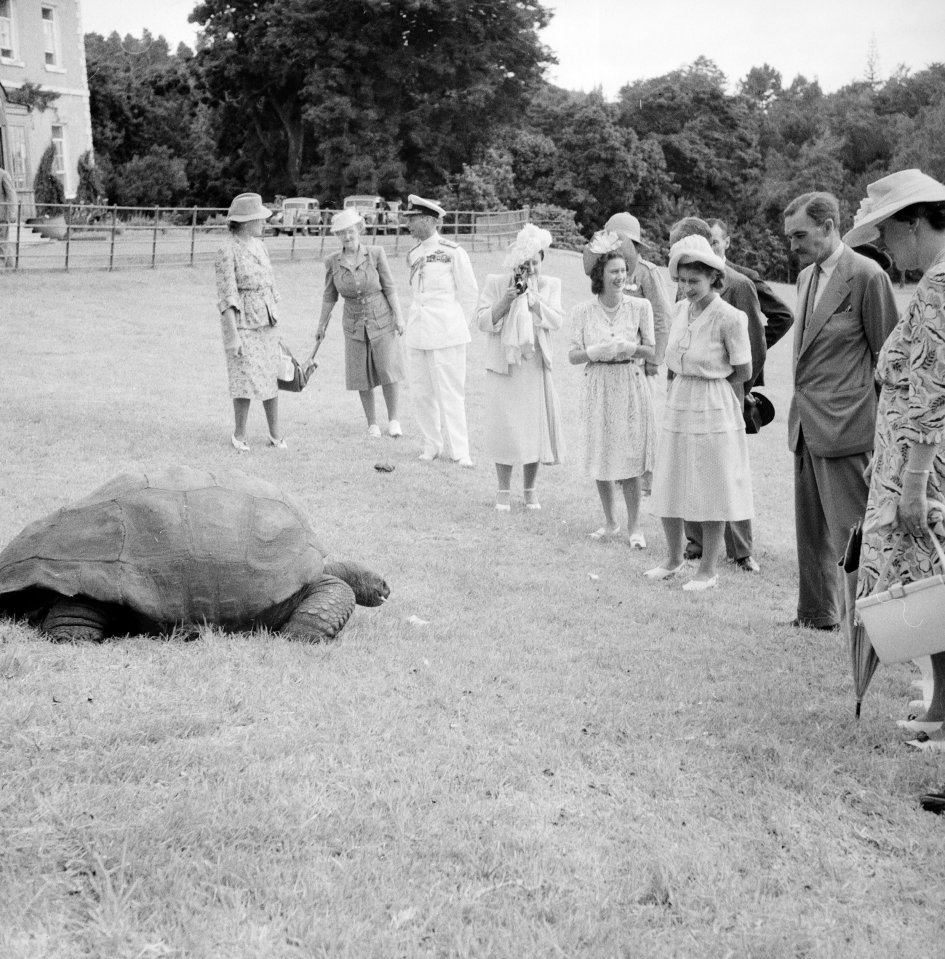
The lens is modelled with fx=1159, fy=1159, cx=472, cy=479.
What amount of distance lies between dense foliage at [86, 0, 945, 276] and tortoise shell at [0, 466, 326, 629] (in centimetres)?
3874

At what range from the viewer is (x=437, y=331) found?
1080cm

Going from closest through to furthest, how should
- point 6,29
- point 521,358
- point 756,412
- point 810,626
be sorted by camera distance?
point 810,626 < point 756,412 < point 521,358 < point 6,29

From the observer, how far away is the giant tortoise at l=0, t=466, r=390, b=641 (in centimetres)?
539

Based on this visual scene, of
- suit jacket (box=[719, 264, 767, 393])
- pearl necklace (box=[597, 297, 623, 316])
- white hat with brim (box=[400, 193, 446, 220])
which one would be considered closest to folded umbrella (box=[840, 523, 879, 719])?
suit jacket (box=[719, 264, 767, 393])

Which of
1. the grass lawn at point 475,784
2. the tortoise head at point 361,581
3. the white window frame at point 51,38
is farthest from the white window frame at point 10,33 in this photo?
the tortoise head at point 361,581

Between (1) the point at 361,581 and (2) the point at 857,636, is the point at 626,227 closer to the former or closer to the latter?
(1) the point at 361,581

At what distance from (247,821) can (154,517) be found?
2.17 m

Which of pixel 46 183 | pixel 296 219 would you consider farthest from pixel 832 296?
pixel 296 219

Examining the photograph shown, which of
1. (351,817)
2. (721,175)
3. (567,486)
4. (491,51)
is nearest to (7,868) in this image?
(351,817)

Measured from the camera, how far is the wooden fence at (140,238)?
22.9m

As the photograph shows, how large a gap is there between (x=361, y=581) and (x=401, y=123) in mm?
41612

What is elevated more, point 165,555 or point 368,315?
point 368,315

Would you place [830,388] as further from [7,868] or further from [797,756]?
[7,868]

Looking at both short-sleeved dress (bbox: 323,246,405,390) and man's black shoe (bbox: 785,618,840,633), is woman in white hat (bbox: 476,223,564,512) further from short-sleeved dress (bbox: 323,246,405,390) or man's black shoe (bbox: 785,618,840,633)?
man's black shoe (bbox: 785,618,840,633)
